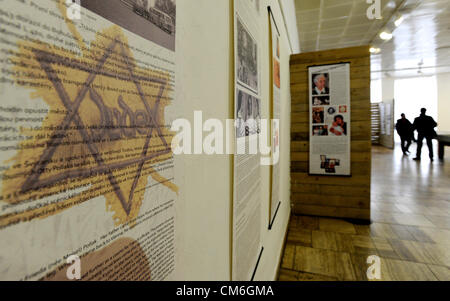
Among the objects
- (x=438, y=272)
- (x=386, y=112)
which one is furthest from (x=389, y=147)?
(x=438, y=272)

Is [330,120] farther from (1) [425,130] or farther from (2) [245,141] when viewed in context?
(1) [425,130]

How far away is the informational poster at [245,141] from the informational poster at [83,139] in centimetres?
40

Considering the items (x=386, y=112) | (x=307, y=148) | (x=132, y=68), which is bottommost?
(x=307, y=148)

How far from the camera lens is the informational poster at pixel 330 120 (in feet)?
9.63

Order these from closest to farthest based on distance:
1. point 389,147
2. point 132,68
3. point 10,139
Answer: point 10,139 → point 132,68 → point 389,147

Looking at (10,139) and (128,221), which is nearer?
(10,139)

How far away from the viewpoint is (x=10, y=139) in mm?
215

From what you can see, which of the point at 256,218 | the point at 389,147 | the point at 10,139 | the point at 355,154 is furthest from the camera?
the point at 389,147

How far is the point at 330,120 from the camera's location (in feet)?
9.89

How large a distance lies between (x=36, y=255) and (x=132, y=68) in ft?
0.81

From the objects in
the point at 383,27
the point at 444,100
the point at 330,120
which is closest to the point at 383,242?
the point at 330,120

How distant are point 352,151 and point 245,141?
2.48m

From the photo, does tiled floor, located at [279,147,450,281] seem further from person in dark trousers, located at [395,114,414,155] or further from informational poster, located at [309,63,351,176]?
person in dark trousers, located at [395,114,414,155]

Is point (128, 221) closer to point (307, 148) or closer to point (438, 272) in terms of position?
point (438, 272)
